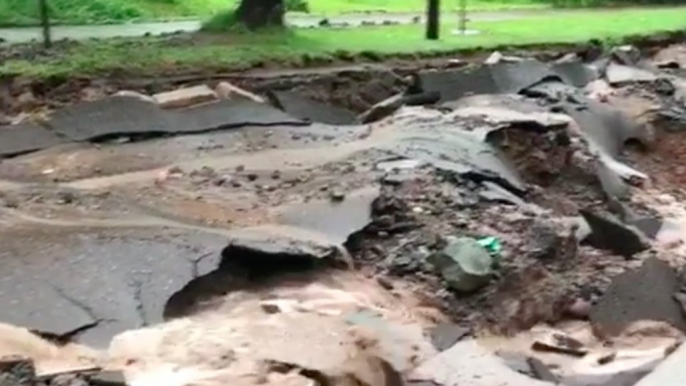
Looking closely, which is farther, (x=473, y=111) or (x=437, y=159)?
(x=473, y=111)

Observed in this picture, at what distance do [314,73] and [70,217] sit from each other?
3.64 metres

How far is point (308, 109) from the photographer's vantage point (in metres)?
8.66

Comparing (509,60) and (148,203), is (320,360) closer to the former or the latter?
(148,203)

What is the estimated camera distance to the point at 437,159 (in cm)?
737

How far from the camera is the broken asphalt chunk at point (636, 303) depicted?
20.9 ft

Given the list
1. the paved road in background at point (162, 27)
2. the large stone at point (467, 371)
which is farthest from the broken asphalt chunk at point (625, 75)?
the large stone at point (467, 371)

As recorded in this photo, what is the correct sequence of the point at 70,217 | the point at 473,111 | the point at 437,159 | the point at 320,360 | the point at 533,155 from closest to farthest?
the point at 320,360 → the point at 70,217 → the point at 437,159 → the point at 533,155 → the point at 473,111

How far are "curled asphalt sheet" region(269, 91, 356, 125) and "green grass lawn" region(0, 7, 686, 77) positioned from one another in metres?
0.52

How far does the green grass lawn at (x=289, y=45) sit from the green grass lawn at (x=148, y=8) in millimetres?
1078

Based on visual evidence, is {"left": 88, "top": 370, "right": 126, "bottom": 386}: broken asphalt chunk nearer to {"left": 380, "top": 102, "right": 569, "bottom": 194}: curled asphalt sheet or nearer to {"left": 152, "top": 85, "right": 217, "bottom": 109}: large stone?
{"left": 380, "top": 102, "right": 569, "bottom": 194}: curled asphalt sheet

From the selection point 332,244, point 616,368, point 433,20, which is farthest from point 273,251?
point 433,20

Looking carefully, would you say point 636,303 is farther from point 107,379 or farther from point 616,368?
point 107,379

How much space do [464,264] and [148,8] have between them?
761 cm

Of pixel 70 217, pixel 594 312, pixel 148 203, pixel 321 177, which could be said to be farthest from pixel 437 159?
pixel 70 217
